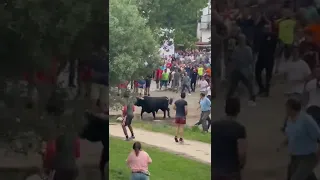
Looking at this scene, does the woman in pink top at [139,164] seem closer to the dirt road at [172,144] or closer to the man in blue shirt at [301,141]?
the dirt road at [172,144]

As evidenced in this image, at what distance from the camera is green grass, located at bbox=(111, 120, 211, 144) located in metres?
7.83

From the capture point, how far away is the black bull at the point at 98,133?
2.74 m

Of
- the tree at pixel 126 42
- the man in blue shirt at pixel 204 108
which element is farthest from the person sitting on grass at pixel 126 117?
the man in blue shirt at pixel 204 108

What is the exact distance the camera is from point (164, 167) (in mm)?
5941

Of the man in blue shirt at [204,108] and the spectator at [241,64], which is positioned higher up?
the spectator at [241,64]

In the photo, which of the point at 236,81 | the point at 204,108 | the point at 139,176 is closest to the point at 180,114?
the point at 204,108

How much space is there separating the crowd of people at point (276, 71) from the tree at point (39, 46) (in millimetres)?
657

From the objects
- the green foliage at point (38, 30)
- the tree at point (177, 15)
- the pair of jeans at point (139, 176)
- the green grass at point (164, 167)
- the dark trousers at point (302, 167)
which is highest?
the tree at point (177, 15)

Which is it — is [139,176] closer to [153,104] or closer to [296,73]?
[296,73]

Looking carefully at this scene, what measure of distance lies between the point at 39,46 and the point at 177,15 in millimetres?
8933

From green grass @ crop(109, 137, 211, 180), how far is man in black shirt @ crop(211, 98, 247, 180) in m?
2.61

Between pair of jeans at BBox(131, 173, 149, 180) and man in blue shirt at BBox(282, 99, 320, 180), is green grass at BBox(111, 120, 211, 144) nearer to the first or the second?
pair of jeans at BBox(131, 173, 149, 180)

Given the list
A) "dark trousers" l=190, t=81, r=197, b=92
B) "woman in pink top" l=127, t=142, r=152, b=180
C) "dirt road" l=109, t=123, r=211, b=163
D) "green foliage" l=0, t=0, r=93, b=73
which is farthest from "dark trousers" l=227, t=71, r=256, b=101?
"dark trousers" l=190, t=81, r=197, b=92

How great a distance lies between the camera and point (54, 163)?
276 centimetres
